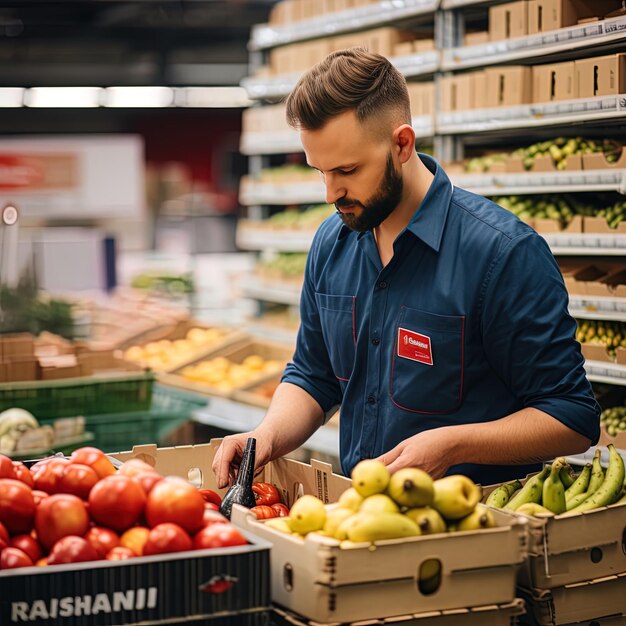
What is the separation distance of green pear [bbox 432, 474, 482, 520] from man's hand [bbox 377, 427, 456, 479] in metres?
0.27

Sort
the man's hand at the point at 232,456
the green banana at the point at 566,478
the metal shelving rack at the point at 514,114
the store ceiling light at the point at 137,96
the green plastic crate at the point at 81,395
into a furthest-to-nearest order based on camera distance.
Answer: the store ceiling light at the point at 137,96, the green plastic crate at the point at 81,395, the metal shelving rack at the point at 514,114, the man's hand at the point at 232,456, the green banana at the point at 566,478

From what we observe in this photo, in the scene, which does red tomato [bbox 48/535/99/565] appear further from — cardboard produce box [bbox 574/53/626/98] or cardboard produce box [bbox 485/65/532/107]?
cardboard produce box [bbox 485/65/532/107]

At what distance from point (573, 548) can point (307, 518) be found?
0.62 meters

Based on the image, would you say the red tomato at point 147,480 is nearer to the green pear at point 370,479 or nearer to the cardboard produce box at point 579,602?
the green pear at point 370,479

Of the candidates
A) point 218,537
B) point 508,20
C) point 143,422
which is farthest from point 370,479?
point 143,422

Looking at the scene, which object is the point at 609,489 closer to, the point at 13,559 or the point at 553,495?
the point at 553,495

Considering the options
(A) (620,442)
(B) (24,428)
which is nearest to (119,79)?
(B) (24,428)

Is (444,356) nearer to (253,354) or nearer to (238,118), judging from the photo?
(253,354)

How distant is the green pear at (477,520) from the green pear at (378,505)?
0.46 ft

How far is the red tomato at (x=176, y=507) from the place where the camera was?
194cm

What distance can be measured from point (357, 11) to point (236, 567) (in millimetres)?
4540

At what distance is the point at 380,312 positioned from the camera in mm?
2654

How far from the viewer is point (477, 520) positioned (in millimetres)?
1969

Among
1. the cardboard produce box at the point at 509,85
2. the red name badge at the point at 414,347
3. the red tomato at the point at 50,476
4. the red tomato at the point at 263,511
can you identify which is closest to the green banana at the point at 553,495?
the red name badge at the point at 414,347
